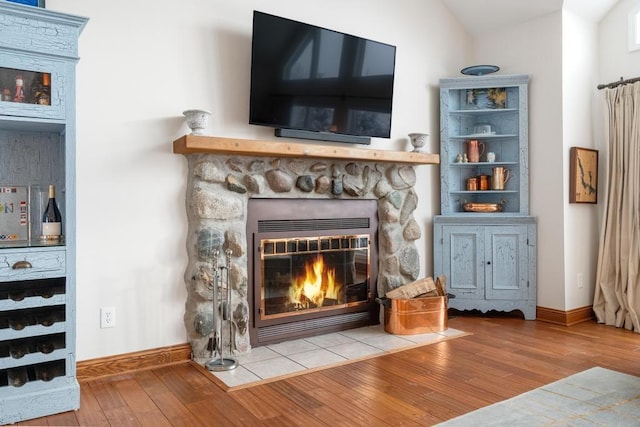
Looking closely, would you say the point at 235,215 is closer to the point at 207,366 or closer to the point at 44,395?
the point at 207,366

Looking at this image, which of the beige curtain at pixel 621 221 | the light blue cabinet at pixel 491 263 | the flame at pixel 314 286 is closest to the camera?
the flame at pixel 314 286

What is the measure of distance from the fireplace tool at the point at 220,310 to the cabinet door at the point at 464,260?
2064 mm

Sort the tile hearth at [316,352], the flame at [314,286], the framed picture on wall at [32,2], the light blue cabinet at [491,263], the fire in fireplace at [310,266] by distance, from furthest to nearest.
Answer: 1. the light blue cabinet at [491,263]
2. the flame at [314,286]
3. the fire in fireplace at [310,266]
4. the tile hearth at [316,352]
5. the framed picture on wall at [32,2]

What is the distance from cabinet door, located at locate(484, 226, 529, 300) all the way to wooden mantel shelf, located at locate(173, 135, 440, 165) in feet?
3.17

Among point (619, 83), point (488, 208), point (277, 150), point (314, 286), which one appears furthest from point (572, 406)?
point (619, 83)

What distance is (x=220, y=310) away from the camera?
3168 millimetres

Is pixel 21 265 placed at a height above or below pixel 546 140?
below

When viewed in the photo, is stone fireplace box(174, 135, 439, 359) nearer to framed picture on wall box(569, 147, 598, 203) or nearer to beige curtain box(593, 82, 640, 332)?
framed picture on wall box(569, 147, 598, 203)

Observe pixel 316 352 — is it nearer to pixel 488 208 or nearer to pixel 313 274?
pixel 313 274

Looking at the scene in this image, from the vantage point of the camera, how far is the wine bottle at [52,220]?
8.54ft

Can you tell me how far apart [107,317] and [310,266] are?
144 cm

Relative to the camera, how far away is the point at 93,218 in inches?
114

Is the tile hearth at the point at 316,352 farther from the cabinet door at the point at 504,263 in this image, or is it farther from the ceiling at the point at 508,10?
the ceiling at the point at 508,10

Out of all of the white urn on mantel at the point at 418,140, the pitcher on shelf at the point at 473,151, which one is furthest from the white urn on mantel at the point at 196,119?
the pitcher on shelf at the point at 473,151
